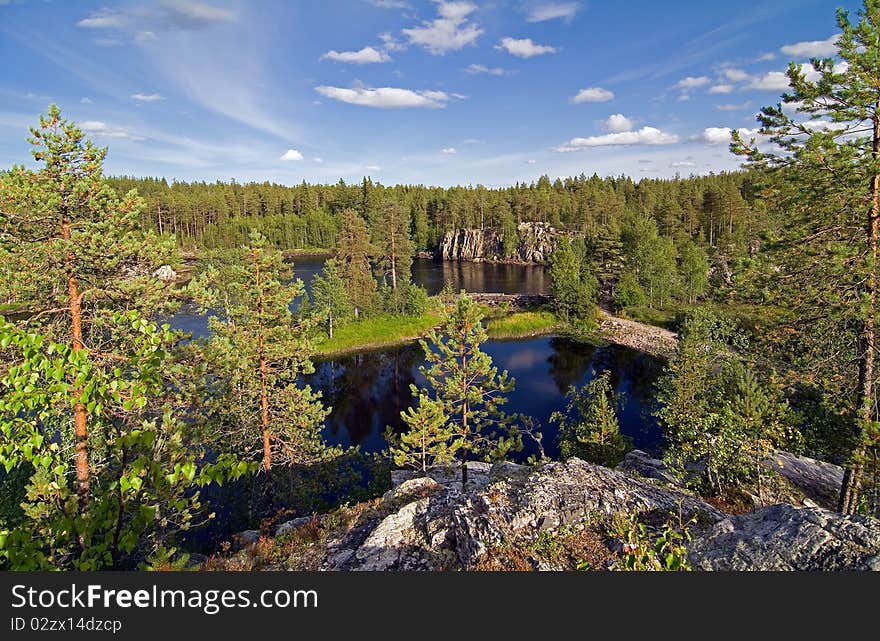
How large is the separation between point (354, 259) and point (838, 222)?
137 feet

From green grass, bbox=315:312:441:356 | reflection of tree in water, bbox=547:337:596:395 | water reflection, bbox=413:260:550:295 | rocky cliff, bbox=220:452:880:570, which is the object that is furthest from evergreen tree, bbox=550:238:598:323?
rocky cliff, bbox=220:452:880:570

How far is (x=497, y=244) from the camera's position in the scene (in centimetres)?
10744

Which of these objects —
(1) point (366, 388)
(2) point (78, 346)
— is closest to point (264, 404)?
(2) point (78, 346)

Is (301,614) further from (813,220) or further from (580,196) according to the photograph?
(580,196)

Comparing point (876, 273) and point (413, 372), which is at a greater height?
point (876, 273)

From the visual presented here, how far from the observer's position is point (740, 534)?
321 inches

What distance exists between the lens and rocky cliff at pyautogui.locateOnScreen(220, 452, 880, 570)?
7.41 meters

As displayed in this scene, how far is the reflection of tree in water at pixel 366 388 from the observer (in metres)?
31.5

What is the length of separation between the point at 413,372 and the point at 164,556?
36.2m

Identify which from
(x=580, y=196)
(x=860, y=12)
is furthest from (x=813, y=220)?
(x=580, y=196)

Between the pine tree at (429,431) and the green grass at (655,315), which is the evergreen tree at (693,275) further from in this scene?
the pine tree at (429,431)

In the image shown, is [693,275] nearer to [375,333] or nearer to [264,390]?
[375,333]

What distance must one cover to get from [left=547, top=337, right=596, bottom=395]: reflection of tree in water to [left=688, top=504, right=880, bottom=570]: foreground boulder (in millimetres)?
27477

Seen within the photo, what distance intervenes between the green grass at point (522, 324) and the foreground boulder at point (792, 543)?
4210cm
